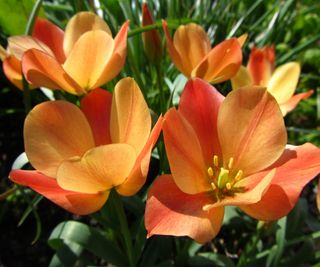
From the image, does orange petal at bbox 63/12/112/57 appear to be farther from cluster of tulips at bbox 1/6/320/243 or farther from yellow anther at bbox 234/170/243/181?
yellow anther at bbox 234/170/243/181

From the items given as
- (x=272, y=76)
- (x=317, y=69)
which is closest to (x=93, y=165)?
(x=272, y=76)

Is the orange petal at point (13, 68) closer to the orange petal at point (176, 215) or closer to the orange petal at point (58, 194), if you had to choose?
the orange petal at point (58, 194)

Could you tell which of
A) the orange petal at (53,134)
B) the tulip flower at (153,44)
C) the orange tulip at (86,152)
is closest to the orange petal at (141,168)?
the orange tulip at (86,152)

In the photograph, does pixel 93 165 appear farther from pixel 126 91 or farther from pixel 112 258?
pixel 112 258

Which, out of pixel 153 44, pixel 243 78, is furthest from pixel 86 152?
pixel 243 78

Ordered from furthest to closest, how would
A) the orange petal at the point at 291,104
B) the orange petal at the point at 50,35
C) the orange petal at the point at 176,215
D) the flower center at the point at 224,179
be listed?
1. the orange petal at the point at 291,104
2. the orange petal at the point at 50,35
3. the flower center at the point at 224,179
4. the orange petal at the point at 176,215

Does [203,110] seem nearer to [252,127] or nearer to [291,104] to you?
[252,127]

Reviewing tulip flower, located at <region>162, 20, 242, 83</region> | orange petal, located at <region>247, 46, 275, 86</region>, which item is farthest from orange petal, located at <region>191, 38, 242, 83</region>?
orange petal, located at <region>247, 46, 275, 86</region>
